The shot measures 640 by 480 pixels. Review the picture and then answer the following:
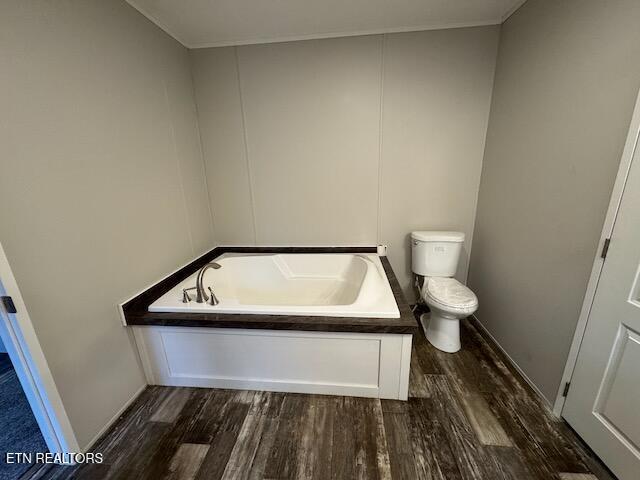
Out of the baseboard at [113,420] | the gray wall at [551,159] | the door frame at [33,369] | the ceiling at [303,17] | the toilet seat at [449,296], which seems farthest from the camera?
the toilet seat at [449,296]

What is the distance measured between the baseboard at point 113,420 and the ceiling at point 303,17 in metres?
2.31

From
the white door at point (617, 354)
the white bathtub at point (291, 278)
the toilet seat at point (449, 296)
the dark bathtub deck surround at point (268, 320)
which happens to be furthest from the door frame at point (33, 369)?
the white door at point (617, 354)

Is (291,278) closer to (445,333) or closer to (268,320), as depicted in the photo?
(268,320)

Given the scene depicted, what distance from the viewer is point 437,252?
6.40 ft

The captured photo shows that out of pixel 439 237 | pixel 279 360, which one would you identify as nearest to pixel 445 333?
pixel 439 237

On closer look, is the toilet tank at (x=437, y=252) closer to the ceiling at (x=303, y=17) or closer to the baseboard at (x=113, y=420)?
the ceiling at (x=303, y=17)

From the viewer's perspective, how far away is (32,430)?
1278 millimetres

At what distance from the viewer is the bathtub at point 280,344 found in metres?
1.32

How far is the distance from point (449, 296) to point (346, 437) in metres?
1.08

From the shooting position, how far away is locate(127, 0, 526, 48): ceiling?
59.4 inches

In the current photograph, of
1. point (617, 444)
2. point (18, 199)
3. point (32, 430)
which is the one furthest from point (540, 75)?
point (32, 430)

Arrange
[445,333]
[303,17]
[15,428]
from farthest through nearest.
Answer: [445,333] → [303,17] → [15,428]

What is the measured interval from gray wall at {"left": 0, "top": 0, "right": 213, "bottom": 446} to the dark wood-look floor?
0.29m

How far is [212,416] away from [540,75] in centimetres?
263
